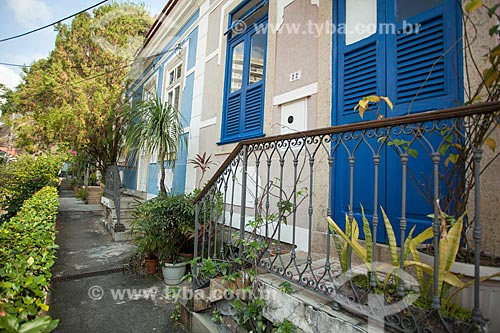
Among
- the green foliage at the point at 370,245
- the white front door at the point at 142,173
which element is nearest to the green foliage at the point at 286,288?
the green foliage at the point at 370,245

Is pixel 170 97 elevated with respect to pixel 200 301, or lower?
elevated

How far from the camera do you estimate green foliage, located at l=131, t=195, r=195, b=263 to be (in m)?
3.62

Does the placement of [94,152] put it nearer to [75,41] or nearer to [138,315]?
[75,41]

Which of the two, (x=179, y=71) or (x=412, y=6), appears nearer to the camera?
(x=412, y=6)

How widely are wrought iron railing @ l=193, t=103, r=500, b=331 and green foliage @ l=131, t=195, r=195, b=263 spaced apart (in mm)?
1014

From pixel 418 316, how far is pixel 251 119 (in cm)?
300

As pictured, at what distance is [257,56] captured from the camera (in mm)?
3830

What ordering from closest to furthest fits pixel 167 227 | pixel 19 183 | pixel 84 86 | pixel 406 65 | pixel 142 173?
pixel 406 65
pixel 167 227
pixel 19 183
pixel 142 173
pixel 84 86

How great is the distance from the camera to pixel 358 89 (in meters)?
2.41

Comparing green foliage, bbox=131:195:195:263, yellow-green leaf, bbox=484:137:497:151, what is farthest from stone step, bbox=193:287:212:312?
yellow-green leaf, bbox=484:137:497:151

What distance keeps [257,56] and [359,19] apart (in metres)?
1.67

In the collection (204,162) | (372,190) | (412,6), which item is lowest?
(372,190)

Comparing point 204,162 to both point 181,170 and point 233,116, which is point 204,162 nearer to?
point 233,116

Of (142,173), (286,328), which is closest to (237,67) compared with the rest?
Result: (286,328)
